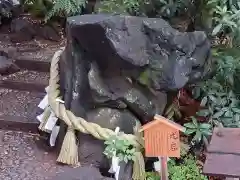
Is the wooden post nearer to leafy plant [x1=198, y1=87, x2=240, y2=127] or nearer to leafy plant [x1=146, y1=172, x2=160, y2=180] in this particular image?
leafy plant [x1=146, y1=172, x2=160, y2=180]

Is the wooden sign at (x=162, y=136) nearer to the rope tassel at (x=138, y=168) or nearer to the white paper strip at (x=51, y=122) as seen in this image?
the rope tassel at (x=138, y=168)

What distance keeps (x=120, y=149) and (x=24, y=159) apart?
551 millimetres

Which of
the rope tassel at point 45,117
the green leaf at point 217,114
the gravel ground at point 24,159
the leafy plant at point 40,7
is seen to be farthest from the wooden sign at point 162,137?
the leafy plant at point 40,7

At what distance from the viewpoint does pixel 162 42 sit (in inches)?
83.0

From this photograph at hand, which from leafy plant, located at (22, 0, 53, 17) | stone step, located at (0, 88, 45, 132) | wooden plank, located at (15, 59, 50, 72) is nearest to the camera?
stone step, located at (0, 88, 45, 132)

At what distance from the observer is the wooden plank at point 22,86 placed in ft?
9.68

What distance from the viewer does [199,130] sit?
2268 mm

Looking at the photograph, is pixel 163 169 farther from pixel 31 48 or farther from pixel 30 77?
pixel 31 48

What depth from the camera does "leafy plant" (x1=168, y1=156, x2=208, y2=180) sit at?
2232 mm

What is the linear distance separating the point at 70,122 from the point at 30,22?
4.55ft

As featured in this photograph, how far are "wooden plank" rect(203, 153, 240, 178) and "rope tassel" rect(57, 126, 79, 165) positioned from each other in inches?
31.2

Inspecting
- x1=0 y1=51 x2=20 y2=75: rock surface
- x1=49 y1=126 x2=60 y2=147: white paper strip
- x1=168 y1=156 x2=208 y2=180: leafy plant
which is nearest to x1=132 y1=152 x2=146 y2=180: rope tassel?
x1=168 y1=156 x2=208 y2=180: leafy plant

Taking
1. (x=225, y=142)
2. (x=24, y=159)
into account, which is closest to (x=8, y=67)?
(x=24, y=159)

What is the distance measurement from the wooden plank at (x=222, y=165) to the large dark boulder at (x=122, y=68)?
0.50 meters
